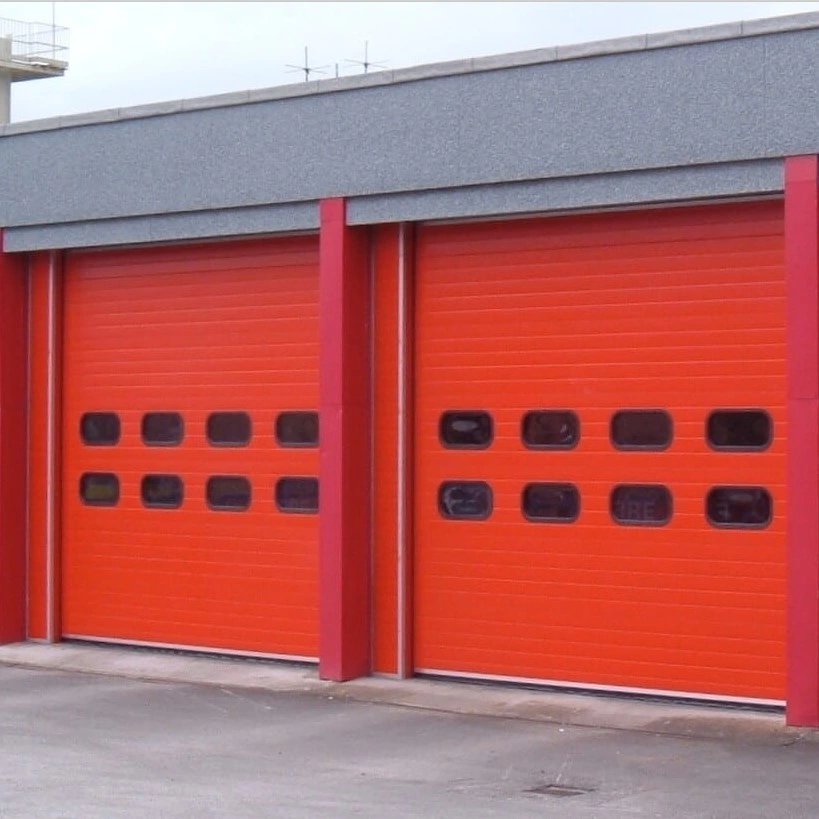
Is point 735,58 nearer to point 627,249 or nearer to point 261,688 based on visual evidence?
point 627,249

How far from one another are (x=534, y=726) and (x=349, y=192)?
4.64m

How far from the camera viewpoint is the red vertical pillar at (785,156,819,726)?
1261cm

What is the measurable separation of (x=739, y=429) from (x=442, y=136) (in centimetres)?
328

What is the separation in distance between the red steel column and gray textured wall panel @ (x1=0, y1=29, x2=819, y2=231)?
0.61 metres

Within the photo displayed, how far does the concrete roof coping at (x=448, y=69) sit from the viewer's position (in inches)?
508

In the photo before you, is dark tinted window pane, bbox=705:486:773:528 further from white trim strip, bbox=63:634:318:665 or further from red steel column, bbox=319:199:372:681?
white trim strip, bbox=63:634:318:665

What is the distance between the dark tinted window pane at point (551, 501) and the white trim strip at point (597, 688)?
126cm

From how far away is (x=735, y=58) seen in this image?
13.0 m

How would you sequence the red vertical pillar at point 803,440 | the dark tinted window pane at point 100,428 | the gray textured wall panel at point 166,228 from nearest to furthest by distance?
1. the red vertical pillar at point 803,440
2. the gray textured wall panel at point 166,228
3. the dark tinted window pane at point 100,428

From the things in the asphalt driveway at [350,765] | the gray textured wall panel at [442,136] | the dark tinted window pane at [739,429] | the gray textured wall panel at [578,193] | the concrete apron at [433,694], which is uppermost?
the gray textured wall panel at [442,136]

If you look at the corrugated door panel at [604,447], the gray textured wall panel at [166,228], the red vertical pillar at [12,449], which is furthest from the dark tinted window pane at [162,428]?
the corrugated door panel at [604,447]

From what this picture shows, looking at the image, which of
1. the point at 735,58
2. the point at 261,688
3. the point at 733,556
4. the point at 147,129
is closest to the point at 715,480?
the point at 733,556

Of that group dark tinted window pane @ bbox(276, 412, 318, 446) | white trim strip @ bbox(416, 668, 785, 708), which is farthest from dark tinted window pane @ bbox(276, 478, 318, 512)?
white trim strip @ bbox(416, 668, 785, 708)

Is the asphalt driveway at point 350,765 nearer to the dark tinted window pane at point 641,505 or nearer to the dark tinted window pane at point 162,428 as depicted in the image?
the dark tinted window pane at point 641,505
